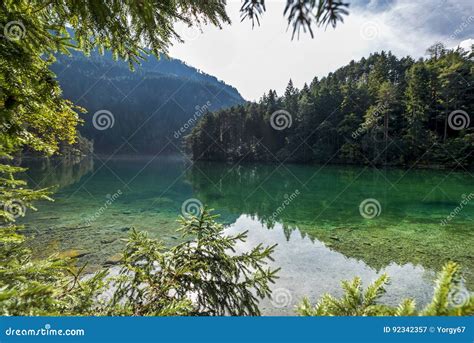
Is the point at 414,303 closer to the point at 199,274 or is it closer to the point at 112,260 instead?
the point at 199,274

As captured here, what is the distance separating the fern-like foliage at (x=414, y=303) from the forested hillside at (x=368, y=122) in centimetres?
5203

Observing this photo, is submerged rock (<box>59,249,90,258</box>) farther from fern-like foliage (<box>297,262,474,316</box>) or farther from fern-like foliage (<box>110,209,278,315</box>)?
fern-like foliage (<box>297,262,474,316</box>)

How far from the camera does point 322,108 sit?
202ft

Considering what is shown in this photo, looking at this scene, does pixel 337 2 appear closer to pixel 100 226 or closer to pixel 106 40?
pixel 106 40

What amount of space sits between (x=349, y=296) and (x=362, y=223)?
14174mm

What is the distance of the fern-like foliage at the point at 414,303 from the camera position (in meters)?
1.17

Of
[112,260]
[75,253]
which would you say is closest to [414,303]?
[112,260]

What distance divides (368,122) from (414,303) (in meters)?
52.7

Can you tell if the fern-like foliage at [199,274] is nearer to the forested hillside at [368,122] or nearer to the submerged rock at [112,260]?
the submerged rock at [112,260]

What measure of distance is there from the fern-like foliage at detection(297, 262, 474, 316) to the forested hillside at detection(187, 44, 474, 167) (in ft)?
171

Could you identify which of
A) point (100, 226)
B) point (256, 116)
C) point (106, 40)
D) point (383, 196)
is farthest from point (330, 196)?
point (256, 116)

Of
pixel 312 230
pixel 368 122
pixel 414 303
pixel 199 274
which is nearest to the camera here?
pixel 414 303

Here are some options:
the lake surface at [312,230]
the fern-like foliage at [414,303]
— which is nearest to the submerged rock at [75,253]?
the lake surface at [312,230]

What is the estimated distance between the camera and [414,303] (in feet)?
4.82
